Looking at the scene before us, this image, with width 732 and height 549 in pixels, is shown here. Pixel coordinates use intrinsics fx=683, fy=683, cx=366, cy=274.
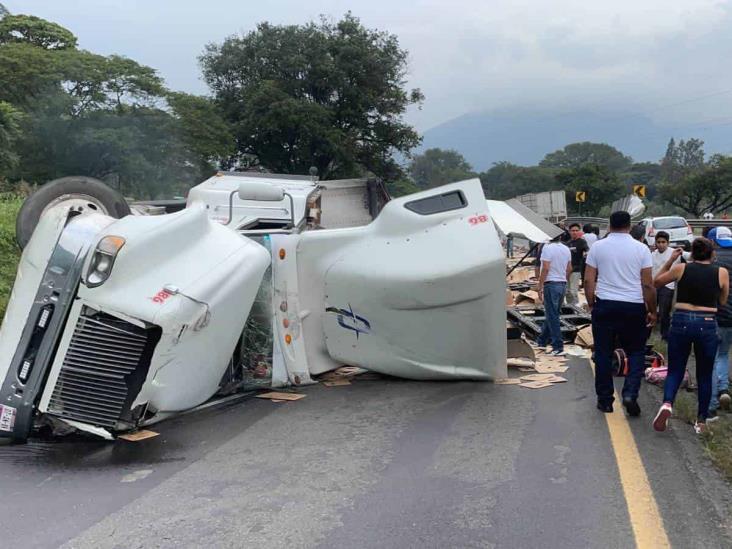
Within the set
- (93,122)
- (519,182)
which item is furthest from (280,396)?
(519,182)

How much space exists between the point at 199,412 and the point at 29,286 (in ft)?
5.44

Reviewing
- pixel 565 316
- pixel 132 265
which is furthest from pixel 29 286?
pixel 565 316

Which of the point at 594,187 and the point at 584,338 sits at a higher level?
the point at 594,187

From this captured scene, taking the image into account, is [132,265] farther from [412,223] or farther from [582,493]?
[582,493]

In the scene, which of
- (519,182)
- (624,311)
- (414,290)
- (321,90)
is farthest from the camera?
(519,182)

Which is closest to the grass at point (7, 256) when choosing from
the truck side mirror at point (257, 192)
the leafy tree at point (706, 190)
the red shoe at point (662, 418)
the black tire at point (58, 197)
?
the black tire at point (58, 197)

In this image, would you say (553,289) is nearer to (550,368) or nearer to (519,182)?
(550,368)

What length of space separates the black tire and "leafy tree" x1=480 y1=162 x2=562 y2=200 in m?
76.9

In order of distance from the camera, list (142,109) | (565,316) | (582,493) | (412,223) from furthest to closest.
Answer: (142,109) → (565,316) → (412,223) → (582,493)

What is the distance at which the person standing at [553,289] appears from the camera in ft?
28.0

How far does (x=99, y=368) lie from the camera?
454cm

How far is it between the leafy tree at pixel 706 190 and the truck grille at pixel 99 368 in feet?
171

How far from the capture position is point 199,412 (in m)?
5.56

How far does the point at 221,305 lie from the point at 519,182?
283ft
